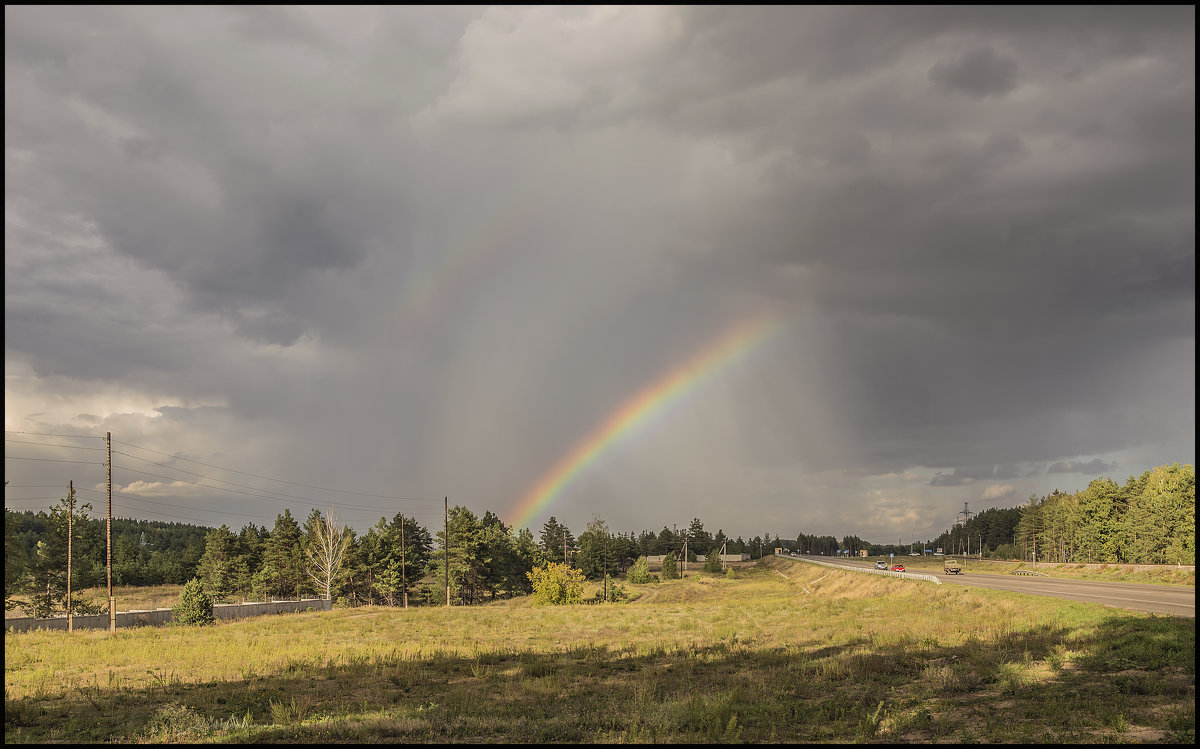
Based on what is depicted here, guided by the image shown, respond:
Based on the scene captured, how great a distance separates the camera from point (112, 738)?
16.0 meters

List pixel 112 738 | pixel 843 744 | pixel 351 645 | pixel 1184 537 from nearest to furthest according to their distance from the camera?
1. pixel 843 744
2. pixel 112 738
3. pixel 351 645
4. pixel 1184 537

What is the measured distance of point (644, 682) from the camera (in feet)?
78.7

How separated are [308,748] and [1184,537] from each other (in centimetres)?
10568

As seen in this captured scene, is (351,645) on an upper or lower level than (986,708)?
lower

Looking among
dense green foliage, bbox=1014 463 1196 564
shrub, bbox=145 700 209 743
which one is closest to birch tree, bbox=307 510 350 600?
shrub, bbox=145 700 209 743

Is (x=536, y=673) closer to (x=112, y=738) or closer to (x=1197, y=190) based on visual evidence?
(x=112, y=738)

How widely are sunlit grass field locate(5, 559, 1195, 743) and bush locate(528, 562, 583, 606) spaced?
115ft

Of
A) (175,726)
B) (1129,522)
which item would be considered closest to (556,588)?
(175,726)

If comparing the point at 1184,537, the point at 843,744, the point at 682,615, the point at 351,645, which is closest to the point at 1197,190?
the point at 843,744

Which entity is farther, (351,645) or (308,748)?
(351,645)

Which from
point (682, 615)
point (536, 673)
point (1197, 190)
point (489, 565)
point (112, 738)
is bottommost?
point (489, 565)

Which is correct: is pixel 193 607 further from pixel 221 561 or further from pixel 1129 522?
pixel 1129 522

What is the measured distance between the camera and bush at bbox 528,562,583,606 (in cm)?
7794

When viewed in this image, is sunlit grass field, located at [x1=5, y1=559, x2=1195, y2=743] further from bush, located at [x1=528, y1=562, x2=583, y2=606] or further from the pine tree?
the pine tree
